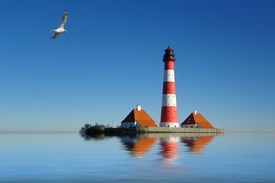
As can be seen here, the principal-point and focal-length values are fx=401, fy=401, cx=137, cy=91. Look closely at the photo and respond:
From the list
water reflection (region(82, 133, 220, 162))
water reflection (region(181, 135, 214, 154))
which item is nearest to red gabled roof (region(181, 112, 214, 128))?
water reflection (region(82, 133, 220, 162))

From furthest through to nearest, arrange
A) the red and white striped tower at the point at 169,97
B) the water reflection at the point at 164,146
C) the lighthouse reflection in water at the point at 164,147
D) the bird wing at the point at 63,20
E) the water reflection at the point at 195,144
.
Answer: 1. the red and white striped tower at the point at 169,97
2. the water reflection at the point at 195,144
3. the water reflection at the point at 164,146
4. the lighthouse reflection in water at the point at 164,147
5. the bird wing at the point at 63,20

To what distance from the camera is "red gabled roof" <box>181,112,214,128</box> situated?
83.9 metres

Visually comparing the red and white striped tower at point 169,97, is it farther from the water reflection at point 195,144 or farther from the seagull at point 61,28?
the seagull at point 61,28

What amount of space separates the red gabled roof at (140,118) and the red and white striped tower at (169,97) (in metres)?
5.19

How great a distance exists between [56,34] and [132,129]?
5253cm

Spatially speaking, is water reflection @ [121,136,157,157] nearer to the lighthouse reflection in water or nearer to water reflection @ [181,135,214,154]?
the lighthouse reflection in water

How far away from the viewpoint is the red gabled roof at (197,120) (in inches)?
3305

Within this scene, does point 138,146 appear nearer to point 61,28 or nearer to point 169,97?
point 61,28

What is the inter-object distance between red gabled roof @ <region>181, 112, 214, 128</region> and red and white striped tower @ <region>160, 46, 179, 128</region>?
1231cm

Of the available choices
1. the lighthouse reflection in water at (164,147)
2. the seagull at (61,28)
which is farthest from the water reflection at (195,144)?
the seagull at (61,28)

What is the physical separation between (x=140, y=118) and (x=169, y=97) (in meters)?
9.62

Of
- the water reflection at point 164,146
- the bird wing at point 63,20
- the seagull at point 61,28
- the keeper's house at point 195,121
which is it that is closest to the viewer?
the seagull at point 61,28

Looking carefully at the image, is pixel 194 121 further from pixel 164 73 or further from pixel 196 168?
pixel 196 168

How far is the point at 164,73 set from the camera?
71375 millimetres
